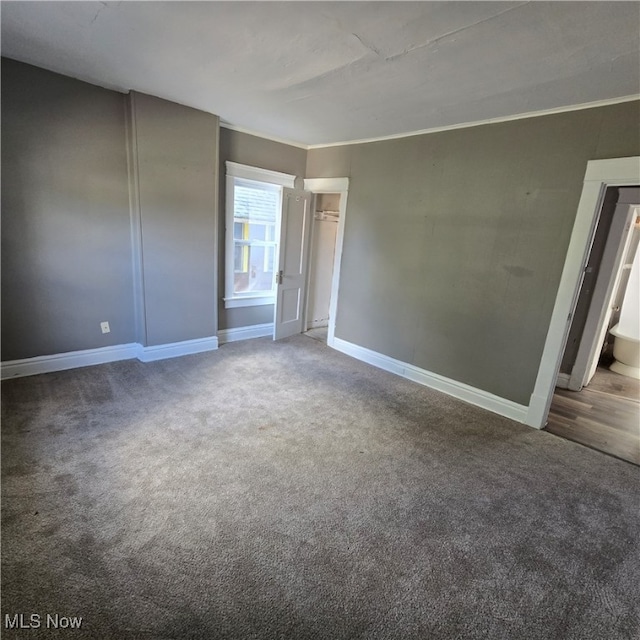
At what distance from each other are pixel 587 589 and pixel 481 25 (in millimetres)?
2715

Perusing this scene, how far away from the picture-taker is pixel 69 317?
337 centimetres

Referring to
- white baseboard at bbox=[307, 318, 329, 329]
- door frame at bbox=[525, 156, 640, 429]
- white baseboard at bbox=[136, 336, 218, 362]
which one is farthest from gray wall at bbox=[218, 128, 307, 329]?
door frame at bbox=[525, 156, 640, 429]

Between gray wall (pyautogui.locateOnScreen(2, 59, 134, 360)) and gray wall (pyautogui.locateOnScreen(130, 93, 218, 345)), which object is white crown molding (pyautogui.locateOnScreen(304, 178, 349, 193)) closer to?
gray wall (pyautogui.locateOnScreen(130, 93, 218, 345))

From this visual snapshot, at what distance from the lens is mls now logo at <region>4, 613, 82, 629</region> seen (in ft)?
4.24

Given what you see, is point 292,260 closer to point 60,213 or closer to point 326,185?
point 326,185

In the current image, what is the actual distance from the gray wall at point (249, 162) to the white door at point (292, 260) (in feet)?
0.96

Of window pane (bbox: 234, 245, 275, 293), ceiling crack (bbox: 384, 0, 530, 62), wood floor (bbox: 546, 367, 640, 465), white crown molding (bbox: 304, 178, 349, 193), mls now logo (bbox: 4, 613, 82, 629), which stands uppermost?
ceiling crack (bbox: 384, 0, 530, 62)

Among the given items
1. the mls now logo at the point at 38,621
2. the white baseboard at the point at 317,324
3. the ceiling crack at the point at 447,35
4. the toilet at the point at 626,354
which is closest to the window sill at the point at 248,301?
the white baseboard at the point at 317,324

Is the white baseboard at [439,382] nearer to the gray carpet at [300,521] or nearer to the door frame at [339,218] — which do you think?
the gray carpet at [300,521]

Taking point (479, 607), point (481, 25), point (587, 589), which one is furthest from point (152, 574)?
point (481, 25)

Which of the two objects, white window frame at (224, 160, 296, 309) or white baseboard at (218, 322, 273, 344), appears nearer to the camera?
white window frame at (224, 160, 296, 309)

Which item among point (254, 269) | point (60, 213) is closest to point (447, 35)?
point (60, 213)

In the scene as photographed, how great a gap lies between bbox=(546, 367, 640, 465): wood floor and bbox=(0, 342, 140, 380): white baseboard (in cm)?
423

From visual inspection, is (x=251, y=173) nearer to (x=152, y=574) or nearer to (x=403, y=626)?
(x=152, y=574)
